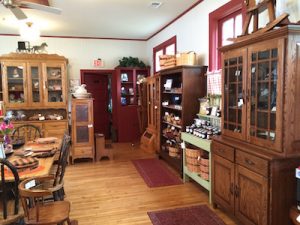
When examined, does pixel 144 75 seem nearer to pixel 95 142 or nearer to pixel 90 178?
pixel 95 142

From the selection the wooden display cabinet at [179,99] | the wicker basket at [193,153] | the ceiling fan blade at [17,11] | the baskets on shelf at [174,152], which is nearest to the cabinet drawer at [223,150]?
the wicker basket at [193,153]

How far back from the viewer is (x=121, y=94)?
718 cm

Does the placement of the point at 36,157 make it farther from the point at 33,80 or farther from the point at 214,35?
the point at 33,80

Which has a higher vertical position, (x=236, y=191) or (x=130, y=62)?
(x=130, y=62)

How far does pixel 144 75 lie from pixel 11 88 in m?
3.30

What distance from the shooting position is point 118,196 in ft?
11.6

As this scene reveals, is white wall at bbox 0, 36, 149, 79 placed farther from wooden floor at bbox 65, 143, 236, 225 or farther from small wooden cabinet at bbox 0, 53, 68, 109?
wooden floor at bbox 65, 143, 236, 225

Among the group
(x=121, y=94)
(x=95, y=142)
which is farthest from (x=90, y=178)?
(x=121, y=94)

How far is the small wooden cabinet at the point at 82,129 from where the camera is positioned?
519cm

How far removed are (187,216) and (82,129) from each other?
299cm

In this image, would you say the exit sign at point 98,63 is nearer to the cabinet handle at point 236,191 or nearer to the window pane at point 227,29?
the window pane at point 227,29

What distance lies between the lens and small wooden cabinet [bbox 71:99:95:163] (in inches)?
204

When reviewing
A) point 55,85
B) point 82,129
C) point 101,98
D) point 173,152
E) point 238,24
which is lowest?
point 173,152

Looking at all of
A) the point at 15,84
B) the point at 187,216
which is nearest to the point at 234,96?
the point at 187,216
